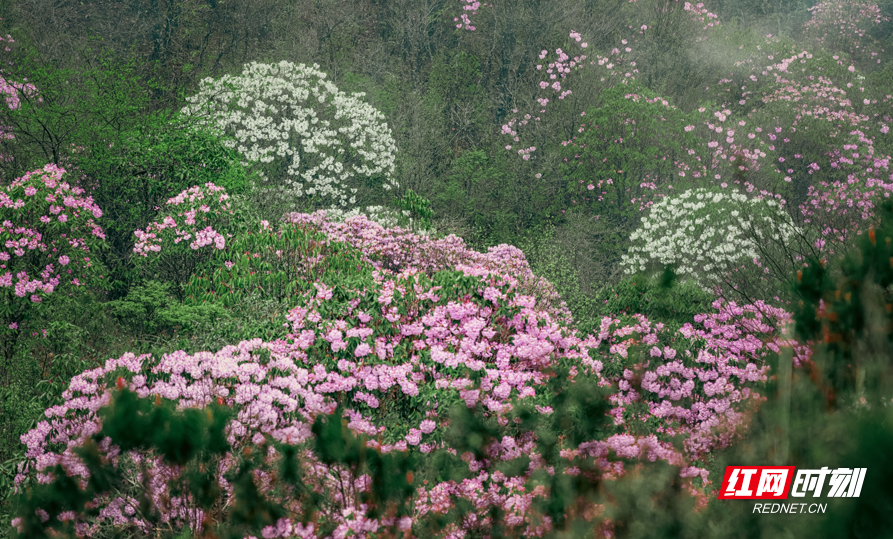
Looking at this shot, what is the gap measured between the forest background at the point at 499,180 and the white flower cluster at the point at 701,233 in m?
0.06

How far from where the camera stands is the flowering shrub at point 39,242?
8.40m

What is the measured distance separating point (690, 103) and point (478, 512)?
2017 centimetres

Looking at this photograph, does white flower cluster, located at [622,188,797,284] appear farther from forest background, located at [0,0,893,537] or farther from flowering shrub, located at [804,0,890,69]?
flowering shrub, located at [804,0,890,69]

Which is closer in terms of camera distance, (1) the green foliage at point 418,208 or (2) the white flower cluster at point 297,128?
(1) the green foliage at point 418,208

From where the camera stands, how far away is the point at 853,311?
2.78 m

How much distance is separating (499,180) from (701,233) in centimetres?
710

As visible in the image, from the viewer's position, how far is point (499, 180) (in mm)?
18312

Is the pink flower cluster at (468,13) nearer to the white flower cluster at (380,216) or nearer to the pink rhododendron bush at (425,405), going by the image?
the white flower cluster at (380,216)

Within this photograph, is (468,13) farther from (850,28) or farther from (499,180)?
(850,28)

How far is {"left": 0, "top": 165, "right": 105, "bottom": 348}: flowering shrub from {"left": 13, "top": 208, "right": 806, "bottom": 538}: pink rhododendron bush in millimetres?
3761

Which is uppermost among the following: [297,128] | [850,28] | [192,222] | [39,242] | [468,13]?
[850,28]
